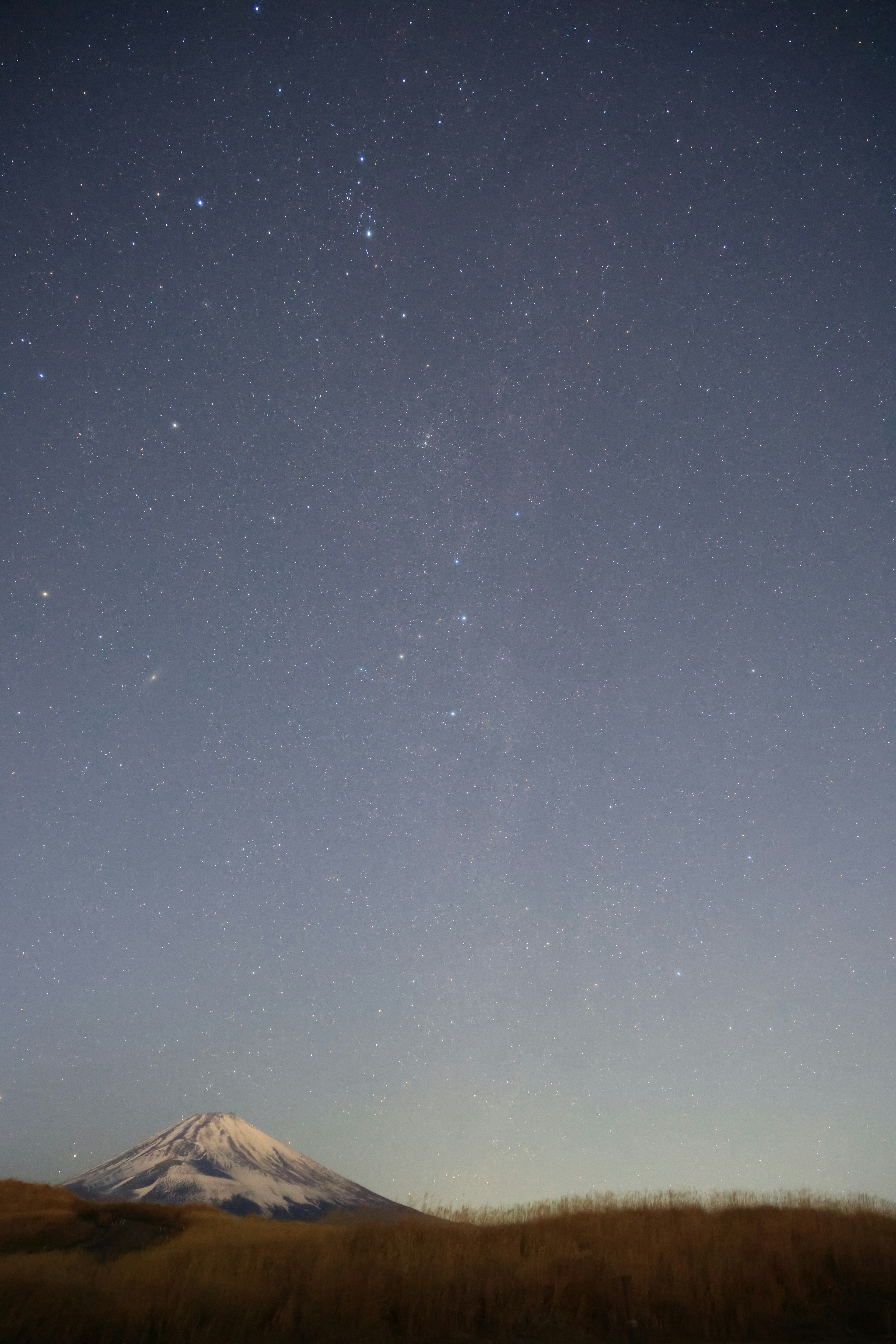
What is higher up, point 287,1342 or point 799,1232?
point 799,1232

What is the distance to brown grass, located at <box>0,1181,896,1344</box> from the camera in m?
7.14

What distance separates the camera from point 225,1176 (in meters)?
87.9

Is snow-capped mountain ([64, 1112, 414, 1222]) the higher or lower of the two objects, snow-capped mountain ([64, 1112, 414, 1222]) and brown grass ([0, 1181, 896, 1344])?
the lower

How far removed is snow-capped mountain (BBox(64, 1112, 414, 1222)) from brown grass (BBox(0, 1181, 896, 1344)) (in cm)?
7649

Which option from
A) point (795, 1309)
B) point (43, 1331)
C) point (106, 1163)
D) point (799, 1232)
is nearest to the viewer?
point (43, 1331)

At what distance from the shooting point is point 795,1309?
26.2ft

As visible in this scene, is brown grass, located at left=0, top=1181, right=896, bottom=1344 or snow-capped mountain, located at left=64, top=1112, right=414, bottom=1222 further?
snow-capped mountain, located at left=64, top=1112, right=414, bottom=1222

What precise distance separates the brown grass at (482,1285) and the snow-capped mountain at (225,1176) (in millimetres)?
76486

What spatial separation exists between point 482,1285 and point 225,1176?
330 feet

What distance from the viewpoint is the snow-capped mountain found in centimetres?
7981

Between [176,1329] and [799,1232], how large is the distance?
8120mm

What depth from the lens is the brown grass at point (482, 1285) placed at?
7.14 meters

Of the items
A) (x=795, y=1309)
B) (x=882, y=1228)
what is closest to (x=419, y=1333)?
(x=795, y=1309)

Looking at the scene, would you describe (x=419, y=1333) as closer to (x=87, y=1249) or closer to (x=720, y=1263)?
(x=720, y=1263)
